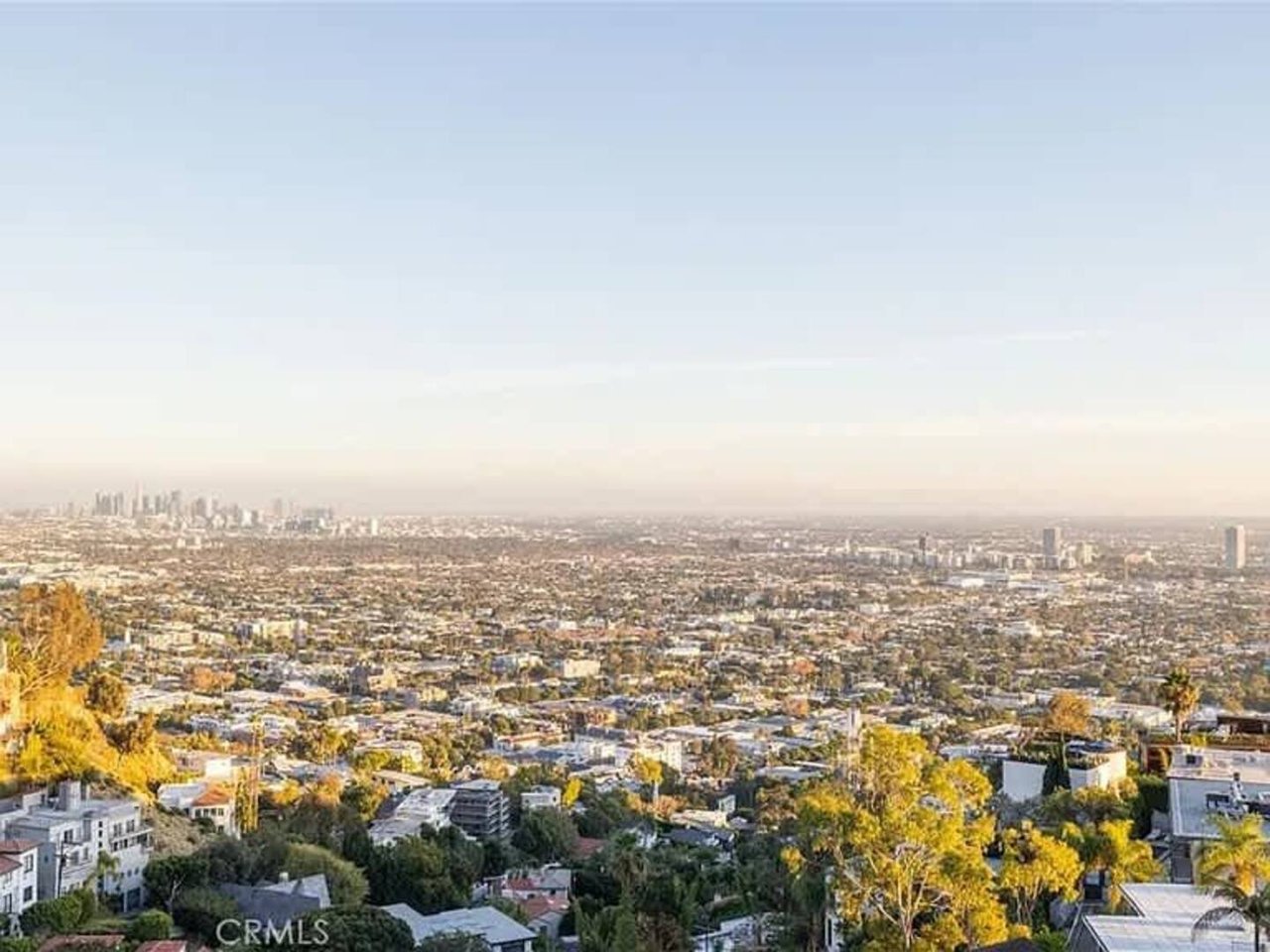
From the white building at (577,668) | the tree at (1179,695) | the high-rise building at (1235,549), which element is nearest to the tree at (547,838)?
the tree at (1179,695)

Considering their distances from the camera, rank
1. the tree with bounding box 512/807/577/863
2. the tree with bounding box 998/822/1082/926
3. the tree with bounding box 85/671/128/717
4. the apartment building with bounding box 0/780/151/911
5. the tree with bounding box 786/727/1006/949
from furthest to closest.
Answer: the tree with bounding box 85/671/128/717
the tree with bounding box 512/807/577/863
the apartment building with bounding box 0/780/151/911
the tree with bounding box 998/822/1082/926
the tree with bounding box 786/727/1006/949

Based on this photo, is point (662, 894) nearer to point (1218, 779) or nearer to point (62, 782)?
point (1218, 779)

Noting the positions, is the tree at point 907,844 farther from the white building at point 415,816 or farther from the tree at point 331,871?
the white building at point 415,816

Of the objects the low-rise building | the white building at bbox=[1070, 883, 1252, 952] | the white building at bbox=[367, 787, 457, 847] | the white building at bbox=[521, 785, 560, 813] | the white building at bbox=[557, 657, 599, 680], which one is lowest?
the white building at bbox=[557, 657, 599, 680]

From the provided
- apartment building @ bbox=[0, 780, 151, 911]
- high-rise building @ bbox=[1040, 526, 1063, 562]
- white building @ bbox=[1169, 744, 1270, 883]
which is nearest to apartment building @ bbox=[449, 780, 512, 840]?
apartment building @ bbox=[0, 780, 151, 911]

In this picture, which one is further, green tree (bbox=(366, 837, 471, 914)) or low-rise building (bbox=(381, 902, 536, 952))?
green tree (bbox=(366, 837, 471, 914))

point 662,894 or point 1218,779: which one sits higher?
point 1218,779

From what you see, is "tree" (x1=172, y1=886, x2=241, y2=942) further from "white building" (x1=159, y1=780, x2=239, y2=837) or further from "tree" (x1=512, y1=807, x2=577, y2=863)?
"tree" (x1=512, y1=807, x2=577, y2=863)

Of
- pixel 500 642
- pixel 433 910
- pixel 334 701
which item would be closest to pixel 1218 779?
pixel 433 910
